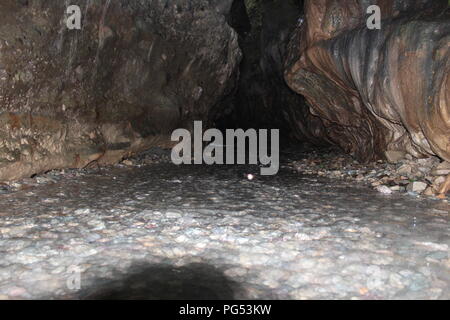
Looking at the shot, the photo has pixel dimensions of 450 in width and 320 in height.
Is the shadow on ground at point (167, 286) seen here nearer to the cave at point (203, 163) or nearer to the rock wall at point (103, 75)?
the cave at point (203, 163)

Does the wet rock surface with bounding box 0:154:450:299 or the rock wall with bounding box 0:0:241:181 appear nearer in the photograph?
the wet rock surface with bounding box 0:154:450:299

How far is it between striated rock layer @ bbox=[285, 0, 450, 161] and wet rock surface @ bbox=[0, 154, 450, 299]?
1.90 meters

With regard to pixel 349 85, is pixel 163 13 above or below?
above

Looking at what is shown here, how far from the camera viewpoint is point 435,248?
4.11 metres

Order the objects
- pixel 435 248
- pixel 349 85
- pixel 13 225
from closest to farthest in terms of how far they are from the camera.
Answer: pixel 435 248
pixel 13 225
pixel 349 85

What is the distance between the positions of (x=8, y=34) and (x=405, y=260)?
7756 mm

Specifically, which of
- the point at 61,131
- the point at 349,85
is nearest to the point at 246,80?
the point at 349,85

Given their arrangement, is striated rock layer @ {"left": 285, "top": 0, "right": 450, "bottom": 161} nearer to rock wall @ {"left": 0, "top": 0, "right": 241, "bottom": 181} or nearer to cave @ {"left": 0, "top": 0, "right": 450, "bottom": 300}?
cave @ {"left": 0, "top": 0, "right": 450, "bottom": 300}

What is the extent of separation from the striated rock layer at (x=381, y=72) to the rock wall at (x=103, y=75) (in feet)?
11.2

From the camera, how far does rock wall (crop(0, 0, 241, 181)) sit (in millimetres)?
7770

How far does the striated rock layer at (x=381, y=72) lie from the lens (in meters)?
6.94

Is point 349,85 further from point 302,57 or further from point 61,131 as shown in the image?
point 61,131
